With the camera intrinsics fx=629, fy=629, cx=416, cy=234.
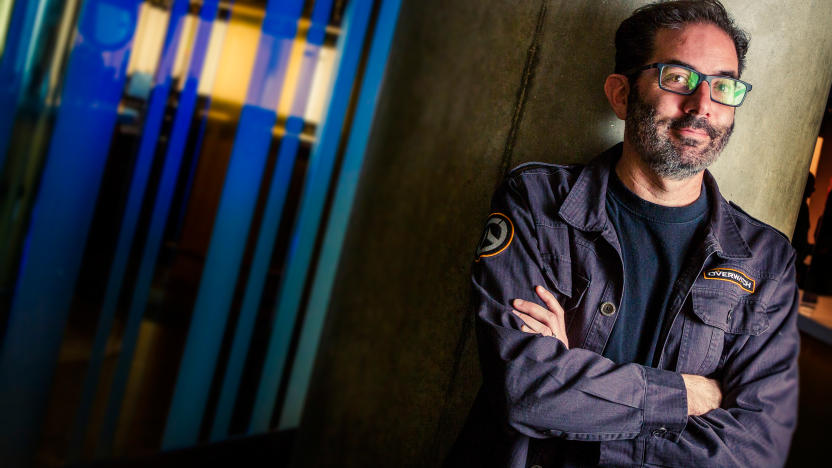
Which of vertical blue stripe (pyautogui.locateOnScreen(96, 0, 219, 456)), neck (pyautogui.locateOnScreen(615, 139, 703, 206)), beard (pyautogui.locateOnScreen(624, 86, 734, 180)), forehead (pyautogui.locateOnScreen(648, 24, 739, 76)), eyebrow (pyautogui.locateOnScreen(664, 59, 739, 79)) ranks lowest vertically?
vertical blue stripe (pyautogui.locateOnScreen(96, 0, 219, 456))

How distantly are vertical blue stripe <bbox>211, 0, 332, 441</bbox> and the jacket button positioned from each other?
1.96 meters

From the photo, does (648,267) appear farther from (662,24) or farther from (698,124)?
(662,24)

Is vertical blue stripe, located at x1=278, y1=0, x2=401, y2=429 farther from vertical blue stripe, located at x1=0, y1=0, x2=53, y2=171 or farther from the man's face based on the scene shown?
Result: the man's face

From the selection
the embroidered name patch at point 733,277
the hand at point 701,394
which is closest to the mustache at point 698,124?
the embroidered name patch at point 733,277

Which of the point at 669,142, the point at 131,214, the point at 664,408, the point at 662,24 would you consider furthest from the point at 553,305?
the point at 131,214

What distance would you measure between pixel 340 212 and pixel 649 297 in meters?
2.11

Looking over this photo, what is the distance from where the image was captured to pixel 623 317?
1471 millimetres

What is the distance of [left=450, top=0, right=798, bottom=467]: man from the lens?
135cm

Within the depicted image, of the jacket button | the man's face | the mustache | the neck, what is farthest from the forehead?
the jacket button

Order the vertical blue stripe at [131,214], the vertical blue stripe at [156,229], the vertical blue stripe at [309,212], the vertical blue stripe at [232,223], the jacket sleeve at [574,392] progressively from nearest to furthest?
the jacket sleeve at [574,392], the vertical blue stripe at [131,214], the vertical blue stripe at [156,229], the vertical blue stripe at [232,223], the vertical blue stripe at [309,212]

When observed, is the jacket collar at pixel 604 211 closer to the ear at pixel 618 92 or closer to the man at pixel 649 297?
the man at pixel 649 297

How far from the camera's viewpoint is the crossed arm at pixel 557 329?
1.39 m

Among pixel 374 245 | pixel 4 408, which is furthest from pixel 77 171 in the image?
pixel 374 245

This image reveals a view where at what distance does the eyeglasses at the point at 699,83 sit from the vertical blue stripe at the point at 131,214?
1879mm
